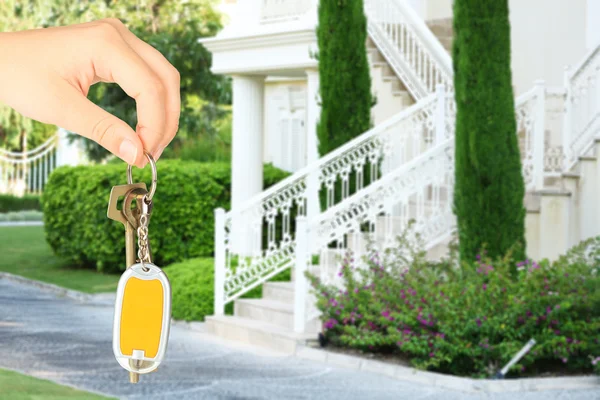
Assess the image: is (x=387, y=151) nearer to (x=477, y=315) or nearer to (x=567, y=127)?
(x=567, y=127)

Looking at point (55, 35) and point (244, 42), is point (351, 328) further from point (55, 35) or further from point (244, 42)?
point (55, 35)

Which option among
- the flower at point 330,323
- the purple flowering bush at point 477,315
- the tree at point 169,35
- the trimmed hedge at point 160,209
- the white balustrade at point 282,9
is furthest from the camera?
the tree at point 169,35

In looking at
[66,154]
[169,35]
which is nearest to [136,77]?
[169,35]

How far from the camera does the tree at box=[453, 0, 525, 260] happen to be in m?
11.0

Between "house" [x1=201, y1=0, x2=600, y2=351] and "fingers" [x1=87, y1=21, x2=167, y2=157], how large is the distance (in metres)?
9.51

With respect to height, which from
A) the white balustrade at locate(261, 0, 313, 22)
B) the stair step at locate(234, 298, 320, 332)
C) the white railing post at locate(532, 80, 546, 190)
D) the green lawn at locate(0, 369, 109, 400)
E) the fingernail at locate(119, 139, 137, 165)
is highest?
the white balustrade at locate(261, 0, 313, 22)

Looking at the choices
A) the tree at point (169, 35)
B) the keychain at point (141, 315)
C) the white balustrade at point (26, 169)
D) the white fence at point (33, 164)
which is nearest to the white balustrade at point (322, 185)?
the tree at point (169, 35)

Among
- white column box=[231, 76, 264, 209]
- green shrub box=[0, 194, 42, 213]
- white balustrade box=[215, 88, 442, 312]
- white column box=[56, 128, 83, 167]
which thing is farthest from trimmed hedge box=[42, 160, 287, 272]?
white column box=[56, 128, 83, 167]

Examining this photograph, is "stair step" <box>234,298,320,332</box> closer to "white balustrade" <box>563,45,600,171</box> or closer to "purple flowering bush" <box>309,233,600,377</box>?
"purple flowering bush" <box>309,233,600,377</box>

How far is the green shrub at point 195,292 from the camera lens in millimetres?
12938

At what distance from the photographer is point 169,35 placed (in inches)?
934

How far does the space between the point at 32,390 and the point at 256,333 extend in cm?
388

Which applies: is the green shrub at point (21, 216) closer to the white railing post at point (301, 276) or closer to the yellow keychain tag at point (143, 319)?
the white railing post at point (301, 276)

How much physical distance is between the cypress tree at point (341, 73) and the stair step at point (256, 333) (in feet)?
10.00
